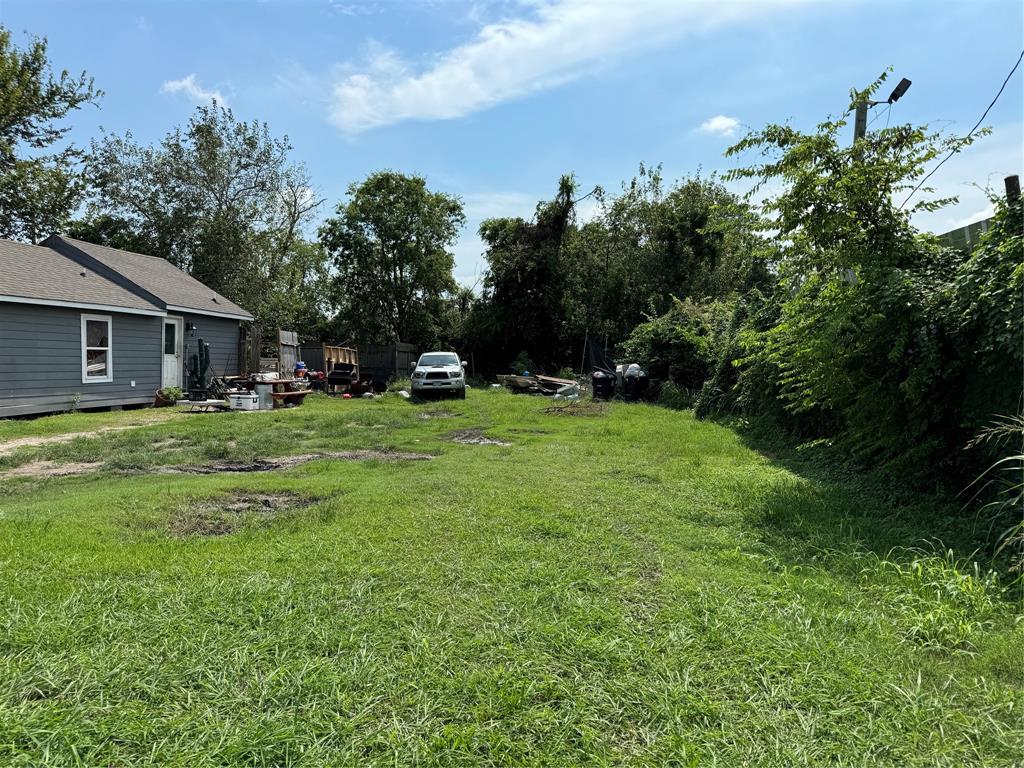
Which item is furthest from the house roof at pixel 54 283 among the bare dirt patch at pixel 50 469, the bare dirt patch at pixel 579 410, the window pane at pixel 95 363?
the bare dirt patch at pixel 579 410

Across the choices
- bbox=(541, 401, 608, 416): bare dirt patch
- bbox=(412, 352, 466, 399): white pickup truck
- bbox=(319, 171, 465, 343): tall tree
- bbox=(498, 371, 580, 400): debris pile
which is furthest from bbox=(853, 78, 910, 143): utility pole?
bbox=(319, 171, 465, 343): tall tree

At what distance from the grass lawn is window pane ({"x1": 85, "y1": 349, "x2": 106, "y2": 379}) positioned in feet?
30.1

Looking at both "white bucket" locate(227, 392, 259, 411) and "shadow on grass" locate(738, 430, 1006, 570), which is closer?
"shadow on grass" locate(738, 430, 1006, 570)

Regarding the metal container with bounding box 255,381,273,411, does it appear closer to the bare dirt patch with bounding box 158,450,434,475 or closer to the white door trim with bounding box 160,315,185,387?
the white door trim with bounding box 160,315,185,387

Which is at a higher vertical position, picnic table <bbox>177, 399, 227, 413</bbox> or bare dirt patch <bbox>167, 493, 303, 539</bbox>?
picnic table <bbox>177, 399, 227, 413</bbox>

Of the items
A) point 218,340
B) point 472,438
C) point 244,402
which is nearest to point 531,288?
point 218,340

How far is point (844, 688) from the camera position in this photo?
7.61ft

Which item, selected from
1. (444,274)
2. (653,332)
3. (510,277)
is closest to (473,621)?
(653,332)

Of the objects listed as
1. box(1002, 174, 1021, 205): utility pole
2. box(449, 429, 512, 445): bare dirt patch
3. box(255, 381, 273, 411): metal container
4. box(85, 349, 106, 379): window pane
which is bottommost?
box(449, 429, 512, 445): bare dirt patch

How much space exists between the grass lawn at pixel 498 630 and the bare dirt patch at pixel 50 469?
4.59 ft

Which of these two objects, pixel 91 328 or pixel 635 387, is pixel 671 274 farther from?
pixel 91 328

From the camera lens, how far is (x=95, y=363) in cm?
1326

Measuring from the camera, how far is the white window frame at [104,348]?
1284cm

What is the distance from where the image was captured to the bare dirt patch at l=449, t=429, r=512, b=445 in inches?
363
